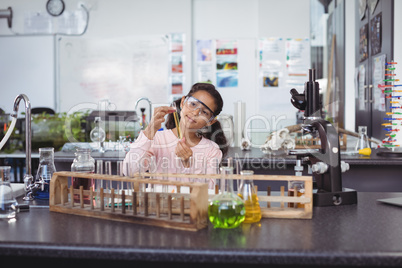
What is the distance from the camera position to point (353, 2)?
534 centimetres

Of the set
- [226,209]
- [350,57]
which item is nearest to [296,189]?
[226,209]

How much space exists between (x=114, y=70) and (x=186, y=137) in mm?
4246

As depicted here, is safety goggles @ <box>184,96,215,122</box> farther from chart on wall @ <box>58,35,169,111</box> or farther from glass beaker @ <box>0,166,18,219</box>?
chart on wall @ <box>58,35,169,111</box>

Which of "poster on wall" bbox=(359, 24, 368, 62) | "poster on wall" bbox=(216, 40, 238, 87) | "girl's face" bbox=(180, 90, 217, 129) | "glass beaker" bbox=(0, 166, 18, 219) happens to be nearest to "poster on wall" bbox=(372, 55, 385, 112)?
"poster on wall" bbox=(359, 24, 368, 62)

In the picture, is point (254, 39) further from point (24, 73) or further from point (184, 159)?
point (184, 159)

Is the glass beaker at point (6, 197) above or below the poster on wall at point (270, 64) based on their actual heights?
below

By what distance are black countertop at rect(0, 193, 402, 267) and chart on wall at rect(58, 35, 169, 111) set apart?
488cm

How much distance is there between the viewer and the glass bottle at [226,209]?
3.97ft

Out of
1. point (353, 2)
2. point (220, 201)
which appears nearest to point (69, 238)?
point (220, 201)

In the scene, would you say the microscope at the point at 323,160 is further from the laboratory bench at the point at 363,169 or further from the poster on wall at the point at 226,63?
the poster on wall at the point at 226,63

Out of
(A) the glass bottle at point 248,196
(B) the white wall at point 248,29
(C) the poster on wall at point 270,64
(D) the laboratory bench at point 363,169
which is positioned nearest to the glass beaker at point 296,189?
(A) the glass bottle at point 248,196

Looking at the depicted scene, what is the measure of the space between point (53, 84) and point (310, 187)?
552 centimetres

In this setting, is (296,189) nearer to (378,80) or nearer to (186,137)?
(186,137)

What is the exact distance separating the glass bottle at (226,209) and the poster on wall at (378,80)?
3.14 meters
